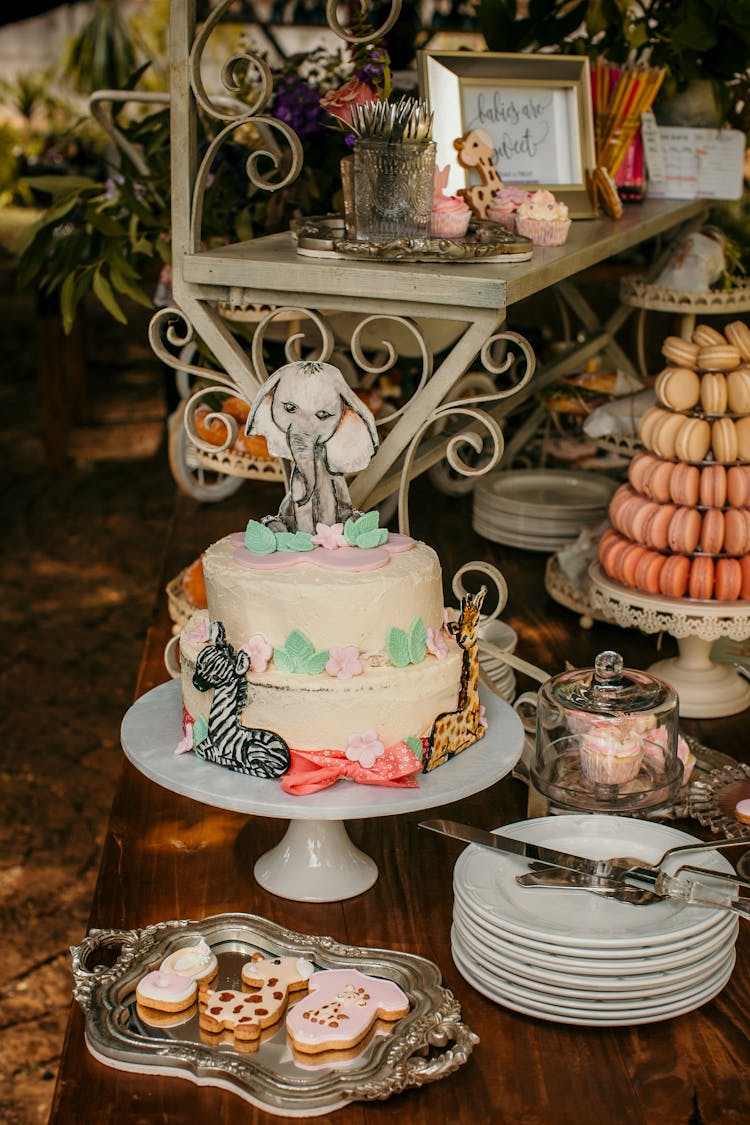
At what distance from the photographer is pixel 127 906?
1491 millimetres

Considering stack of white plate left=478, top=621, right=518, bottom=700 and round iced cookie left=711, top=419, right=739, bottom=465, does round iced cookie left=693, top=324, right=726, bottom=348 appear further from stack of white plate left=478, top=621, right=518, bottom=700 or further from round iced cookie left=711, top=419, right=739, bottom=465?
stack of white plate left=478, top=621, right=518, bottom=700

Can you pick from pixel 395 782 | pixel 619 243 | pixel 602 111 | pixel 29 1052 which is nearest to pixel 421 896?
pixel 395 782

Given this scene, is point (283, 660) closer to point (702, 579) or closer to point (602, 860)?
point (602, 860)

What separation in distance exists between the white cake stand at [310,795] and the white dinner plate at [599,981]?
0.58ft

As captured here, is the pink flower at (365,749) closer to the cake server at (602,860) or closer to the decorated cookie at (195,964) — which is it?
the cake server at (602,860)

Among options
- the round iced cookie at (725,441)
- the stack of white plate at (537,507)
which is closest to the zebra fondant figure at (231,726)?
the round iced cookie at (725,441)

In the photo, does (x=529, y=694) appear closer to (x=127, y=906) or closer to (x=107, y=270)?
(x=127, y=906)

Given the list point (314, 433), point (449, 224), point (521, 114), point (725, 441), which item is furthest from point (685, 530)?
point (521, 114)

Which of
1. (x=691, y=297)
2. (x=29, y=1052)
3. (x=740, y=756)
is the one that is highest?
(x=691, y=297)

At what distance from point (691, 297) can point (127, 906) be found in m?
1.67

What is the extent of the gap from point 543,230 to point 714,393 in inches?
14.7

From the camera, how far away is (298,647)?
1400 mm

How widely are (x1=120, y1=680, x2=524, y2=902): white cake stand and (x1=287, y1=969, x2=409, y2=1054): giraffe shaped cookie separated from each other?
164 millimetres

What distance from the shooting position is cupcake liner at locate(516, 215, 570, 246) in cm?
183
